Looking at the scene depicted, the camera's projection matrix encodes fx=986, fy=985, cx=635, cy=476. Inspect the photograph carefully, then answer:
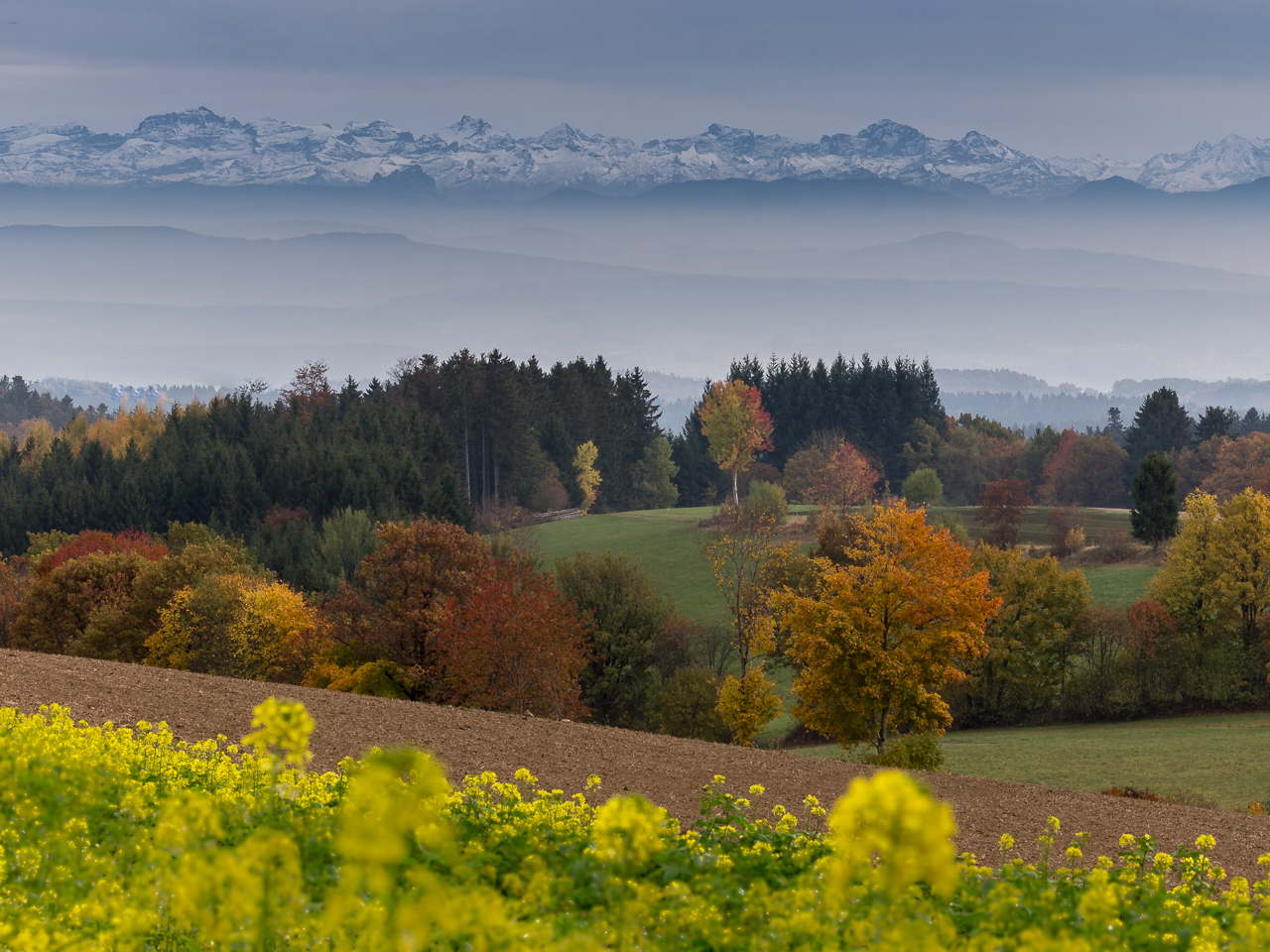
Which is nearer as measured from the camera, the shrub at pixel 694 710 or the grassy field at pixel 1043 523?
the shrub at pixel 694 710

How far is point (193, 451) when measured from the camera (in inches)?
3467

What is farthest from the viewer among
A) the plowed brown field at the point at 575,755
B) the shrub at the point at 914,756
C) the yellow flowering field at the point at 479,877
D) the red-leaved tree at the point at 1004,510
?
the red-leaved tree at the point at 1004,510

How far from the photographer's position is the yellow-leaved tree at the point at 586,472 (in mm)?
109188

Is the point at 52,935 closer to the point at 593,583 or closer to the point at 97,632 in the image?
the point at 97,632

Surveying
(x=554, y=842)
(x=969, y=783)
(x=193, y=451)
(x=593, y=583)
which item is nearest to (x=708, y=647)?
(x=593, y=583)

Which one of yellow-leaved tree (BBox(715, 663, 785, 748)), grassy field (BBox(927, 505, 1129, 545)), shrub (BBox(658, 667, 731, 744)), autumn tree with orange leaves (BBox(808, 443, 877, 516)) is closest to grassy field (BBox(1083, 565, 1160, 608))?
grassy field (BBox(927, 505, 1129, 545))

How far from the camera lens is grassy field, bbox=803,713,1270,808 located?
81.6 feet

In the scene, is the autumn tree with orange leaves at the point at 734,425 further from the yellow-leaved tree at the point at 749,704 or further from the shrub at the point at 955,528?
the yellow-leaved tree at the point at 749,704

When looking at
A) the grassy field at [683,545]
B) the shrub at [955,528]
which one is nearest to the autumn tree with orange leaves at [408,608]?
the grassy field at [683,545]

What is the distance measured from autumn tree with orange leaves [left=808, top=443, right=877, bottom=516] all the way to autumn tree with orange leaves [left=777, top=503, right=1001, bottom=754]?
177ft

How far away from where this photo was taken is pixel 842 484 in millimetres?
82750

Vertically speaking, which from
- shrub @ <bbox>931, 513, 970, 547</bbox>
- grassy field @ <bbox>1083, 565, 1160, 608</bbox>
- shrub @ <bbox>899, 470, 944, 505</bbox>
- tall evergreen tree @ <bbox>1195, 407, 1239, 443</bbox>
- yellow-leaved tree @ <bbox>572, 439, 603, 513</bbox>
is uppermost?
tall evergreen tree @ <bbox>1195, 407, 1239, 443</bbox>

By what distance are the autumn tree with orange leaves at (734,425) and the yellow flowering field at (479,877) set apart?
8112 centimetres

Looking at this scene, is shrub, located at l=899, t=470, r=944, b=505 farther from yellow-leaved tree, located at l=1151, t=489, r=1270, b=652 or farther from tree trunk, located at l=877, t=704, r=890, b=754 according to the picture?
tree trunk, located at l=877, t=704, r=890, b=754
